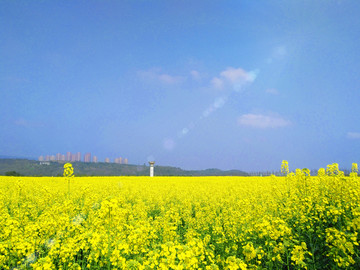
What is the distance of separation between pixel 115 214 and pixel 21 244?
2.52 meters

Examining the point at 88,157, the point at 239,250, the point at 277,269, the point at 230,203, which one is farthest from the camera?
the point at 88,157

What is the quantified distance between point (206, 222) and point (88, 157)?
398ft

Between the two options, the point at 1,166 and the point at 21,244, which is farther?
the point at 1,166

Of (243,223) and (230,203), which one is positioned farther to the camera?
(230,203)

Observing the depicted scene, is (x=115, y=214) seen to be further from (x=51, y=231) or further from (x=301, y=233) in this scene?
(x=301, y=233)

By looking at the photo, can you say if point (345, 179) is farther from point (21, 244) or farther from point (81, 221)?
point (21, 244)

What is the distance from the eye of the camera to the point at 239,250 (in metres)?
7.06

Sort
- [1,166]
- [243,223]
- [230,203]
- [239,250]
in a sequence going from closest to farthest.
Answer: [239,250] < [243,223] < [230,203] < [1,166]

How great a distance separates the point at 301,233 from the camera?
24.4 feet

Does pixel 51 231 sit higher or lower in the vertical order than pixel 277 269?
higher

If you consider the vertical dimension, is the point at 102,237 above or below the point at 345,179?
below

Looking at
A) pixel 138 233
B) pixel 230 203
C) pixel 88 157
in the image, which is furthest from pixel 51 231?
pixel 88 157

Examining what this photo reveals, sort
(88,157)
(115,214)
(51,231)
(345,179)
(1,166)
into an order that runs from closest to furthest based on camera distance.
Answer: (115,214), (51,231), (345,179), (1,166), (88,157)

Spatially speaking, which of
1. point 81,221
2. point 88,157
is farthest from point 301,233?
point 88,157
